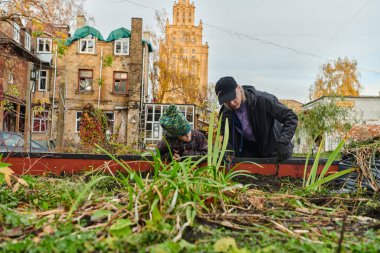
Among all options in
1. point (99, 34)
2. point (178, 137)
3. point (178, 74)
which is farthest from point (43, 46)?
point (178, 137)

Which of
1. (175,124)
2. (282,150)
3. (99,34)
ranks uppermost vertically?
(99,34)

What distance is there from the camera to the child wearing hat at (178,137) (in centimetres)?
447

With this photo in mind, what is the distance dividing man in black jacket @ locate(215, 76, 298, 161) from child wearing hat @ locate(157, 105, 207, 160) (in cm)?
46

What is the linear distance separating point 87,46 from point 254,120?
24687 millimetres

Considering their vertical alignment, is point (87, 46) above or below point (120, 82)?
above

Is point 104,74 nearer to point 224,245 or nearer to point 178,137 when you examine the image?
point 178,137

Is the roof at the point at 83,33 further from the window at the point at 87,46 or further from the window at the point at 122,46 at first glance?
the window at the point at 122,46

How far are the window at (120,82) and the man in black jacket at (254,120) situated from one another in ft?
74.6

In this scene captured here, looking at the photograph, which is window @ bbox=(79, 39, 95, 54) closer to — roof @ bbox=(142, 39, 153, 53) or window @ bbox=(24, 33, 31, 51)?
roof @ bbox=(142, 39, 153, 53)

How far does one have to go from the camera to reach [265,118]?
430cm

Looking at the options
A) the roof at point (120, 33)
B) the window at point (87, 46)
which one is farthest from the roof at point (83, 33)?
the roof at point (120, 33)

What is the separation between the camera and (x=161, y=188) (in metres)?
1.68

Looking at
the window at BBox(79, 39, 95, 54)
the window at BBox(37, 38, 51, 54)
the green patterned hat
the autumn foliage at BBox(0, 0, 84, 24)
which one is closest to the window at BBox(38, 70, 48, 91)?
the window at BBox(37, 38, 51, 54)

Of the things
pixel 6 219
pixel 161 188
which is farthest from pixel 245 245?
pixel 6 219
